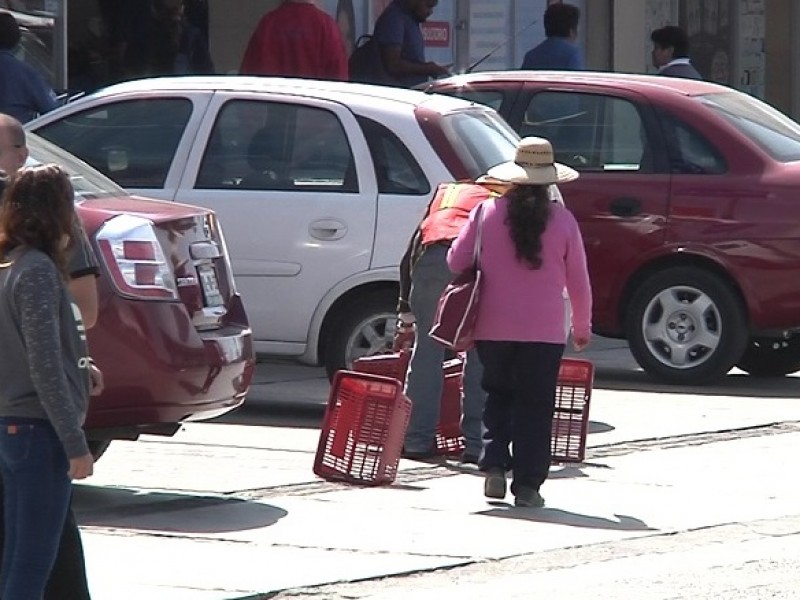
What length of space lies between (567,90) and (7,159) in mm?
6438

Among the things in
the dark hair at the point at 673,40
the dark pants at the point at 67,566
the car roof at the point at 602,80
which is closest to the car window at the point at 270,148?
the car roof at the point at 602,80

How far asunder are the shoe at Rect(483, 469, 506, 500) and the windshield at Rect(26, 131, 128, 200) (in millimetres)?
2043

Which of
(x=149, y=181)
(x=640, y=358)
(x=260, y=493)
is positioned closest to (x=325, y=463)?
(x=260, y=493)

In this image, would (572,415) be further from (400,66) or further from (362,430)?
(400,66)

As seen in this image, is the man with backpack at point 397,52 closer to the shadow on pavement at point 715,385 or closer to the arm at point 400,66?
the arm at point 400,66

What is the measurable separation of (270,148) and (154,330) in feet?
10.1

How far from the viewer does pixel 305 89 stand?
11555mm

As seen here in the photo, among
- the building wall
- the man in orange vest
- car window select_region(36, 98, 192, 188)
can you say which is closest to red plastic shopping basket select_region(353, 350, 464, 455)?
the man in orange vest

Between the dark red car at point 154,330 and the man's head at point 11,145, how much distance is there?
115 centimetres

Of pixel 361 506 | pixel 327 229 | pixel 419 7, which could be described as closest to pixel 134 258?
pixel 361 506

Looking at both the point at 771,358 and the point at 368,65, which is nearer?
the point at 771,358

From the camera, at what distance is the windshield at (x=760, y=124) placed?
1283 centimetres

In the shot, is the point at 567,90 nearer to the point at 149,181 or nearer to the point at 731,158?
the point at 731,158

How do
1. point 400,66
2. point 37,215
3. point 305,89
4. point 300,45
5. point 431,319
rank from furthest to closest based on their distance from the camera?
1. point 400,66
2. point 300,45
3. point 305,89
4. point 431,319
5. point 37,215
